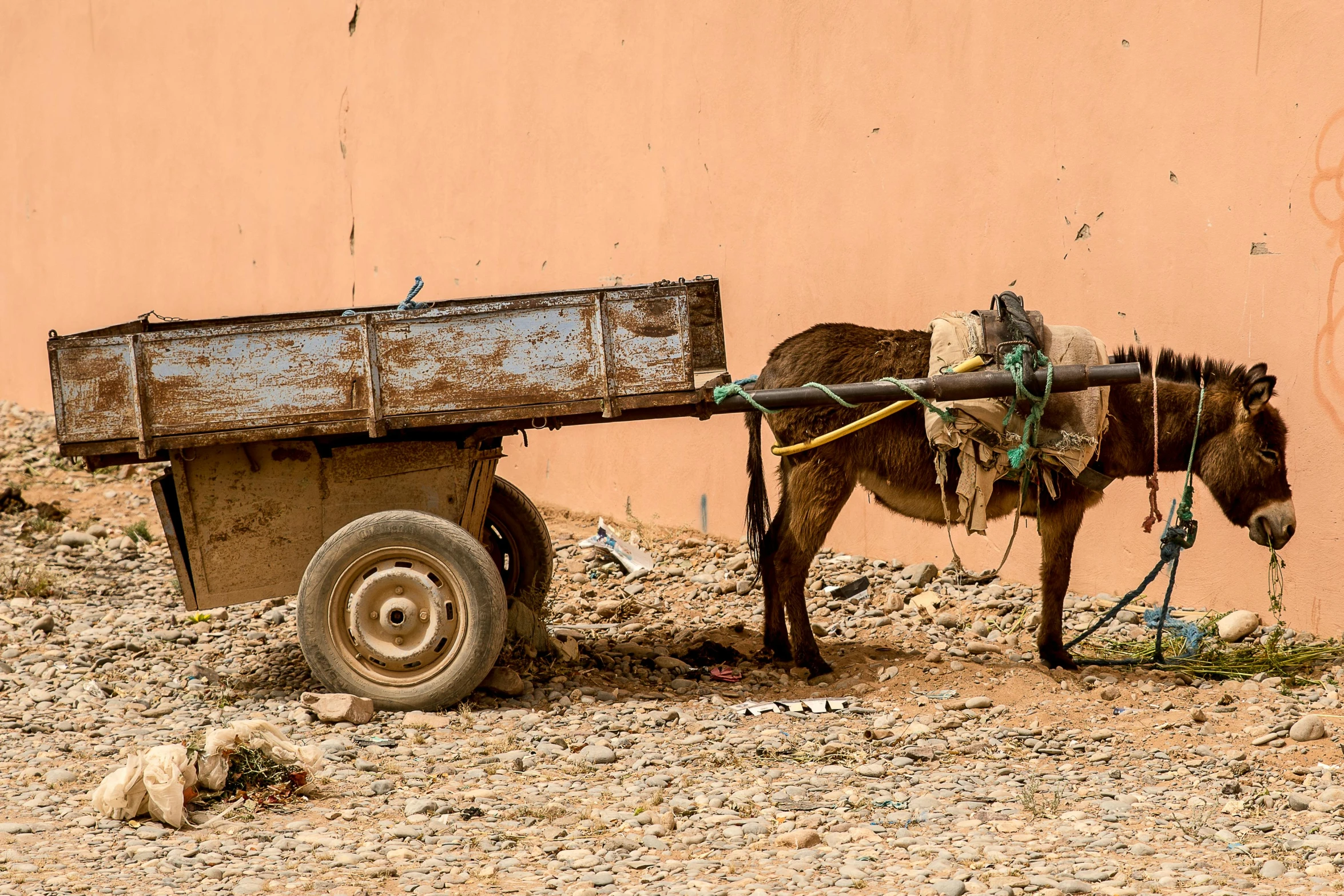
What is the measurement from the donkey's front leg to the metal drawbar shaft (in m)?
0.69

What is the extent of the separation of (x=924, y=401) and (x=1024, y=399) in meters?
0.48

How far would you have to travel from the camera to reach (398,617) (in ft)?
15.8

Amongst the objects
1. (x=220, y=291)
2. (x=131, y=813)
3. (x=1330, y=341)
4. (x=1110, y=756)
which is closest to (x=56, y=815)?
(x=131, y=813)

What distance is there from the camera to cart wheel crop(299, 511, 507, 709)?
4.75m

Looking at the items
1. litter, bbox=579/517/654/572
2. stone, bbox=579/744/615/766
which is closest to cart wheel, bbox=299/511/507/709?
stone, bbox=579/744/615/766

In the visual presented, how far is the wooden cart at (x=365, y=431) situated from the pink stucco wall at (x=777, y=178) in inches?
94.9

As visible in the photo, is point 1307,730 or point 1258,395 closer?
point 1307,730

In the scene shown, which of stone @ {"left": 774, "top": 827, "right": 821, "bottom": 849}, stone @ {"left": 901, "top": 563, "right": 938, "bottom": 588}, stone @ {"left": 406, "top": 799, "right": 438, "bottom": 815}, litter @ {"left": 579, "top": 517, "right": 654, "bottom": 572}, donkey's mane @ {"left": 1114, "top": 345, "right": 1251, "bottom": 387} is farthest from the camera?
litter @ {"left": 579, "top": 517, "right": 654, "bottom": 572}

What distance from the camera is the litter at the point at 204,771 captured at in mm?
3730

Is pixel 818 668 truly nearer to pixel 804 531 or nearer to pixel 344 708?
pixel 804 531

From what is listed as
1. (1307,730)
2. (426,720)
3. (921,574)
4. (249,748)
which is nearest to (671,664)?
(426,720)

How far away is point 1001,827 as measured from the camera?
11.9 feet

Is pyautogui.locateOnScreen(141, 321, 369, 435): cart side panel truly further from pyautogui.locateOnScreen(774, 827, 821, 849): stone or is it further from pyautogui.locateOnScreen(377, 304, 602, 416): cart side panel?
pyautogui.locateOnScreen(774, 827, 821, 849): stone

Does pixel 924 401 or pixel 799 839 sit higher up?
pixel 924 401
